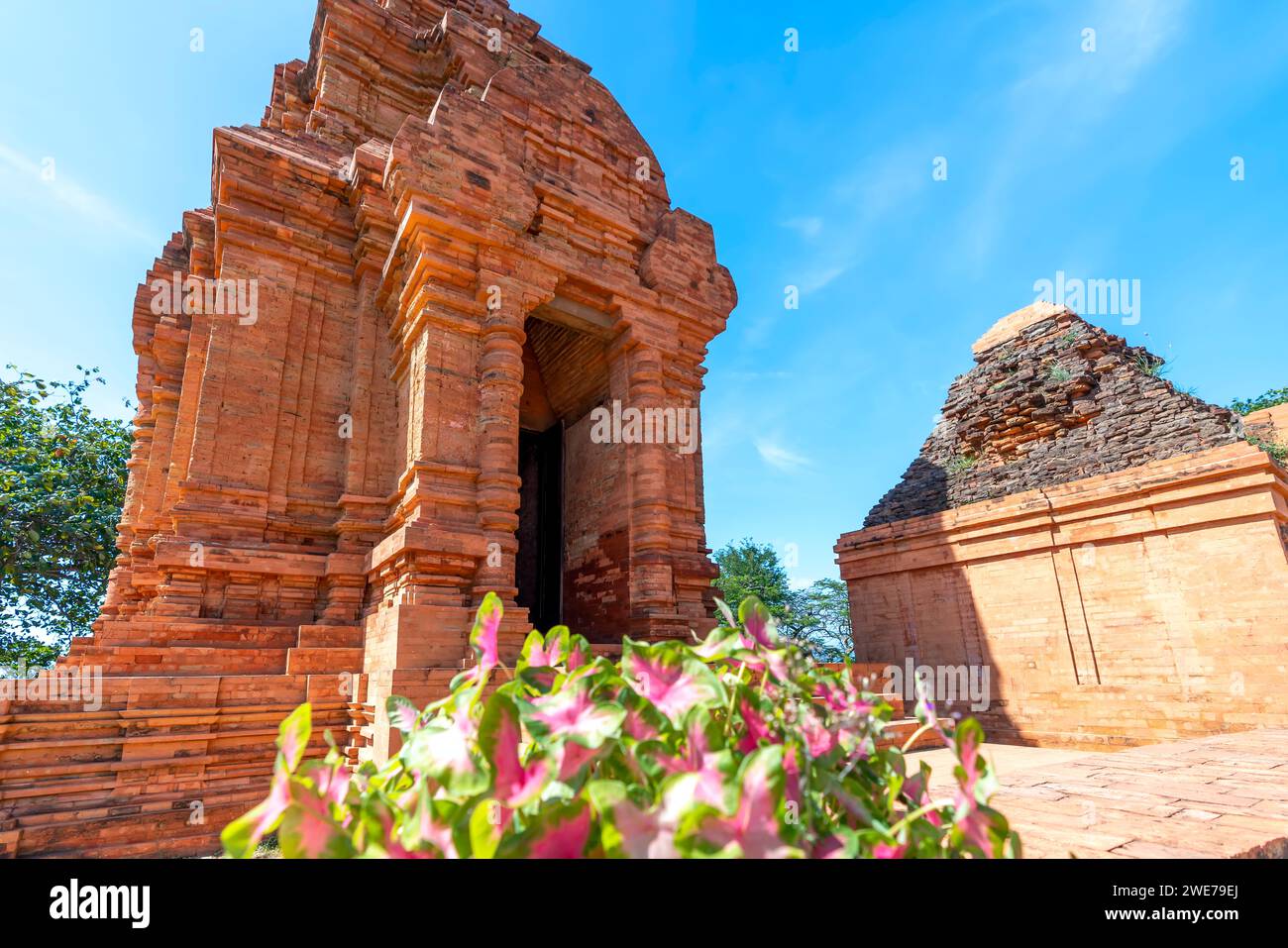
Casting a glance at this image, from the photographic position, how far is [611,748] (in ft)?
2.66

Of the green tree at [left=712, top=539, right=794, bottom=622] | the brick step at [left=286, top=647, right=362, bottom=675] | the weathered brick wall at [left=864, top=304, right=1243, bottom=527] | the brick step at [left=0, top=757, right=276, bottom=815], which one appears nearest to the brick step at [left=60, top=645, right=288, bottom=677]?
the brick step at [left=286, top=647, right=362, bottom=675]

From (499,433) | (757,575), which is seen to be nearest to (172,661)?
(499,433)

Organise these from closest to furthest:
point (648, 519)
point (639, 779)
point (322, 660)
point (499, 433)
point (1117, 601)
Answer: point (639, 779), point (322, 660), point (499, 433), point (648, 519), point (1117, 601)

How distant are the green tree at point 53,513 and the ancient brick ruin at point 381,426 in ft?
23.4

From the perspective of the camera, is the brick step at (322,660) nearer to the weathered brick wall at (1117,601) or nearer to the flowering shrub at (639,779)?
the flowering shrub at (639,779)

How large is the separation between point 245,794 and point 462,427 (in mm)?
3901

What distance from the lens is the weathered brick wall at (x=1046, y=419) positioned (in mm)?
12133

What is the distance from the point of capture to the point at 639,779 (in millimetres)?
793

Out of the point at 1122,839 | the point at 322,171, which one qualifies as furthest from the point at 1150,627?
the point at 322,171

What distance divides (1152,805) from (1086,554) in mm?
9867

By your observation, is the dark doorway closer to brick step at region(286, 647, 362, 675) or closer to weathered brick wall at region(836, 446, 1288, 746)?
brick step at region(286, 647, 362, 675)

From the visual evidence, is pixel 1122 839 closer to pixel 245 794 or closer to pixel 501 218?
pixel 245 794

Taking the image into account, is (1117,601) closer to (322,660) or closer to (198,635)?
(322,660)

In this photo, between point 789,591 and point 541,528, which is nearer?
point 541,528
